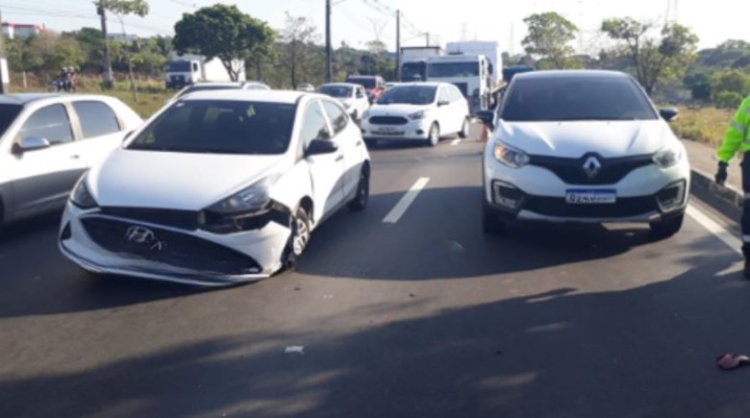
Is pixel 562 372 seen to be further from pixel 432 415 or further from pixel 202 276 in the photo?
pixel 202 276

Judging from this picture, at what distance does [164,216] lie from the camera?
21.3 ft

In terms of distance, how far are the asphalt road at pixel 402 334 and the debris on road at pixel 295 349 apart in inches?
2.2

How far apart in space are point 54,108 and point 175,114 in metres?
2.03

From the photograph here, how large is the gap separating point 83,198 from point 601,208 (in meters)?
4.59

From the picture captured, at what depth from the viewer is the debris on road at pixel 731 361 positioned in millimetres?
5000

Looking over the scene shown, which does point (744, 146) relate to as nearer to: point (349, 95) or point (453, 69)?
point (349, 95)

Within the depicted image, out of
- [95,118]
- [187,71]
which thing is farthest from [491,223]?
[187,71]

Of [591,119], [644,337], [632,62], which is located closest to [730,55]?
[632,62]

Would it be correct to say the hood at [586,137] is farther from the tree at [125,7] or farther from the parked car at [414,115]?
the tree at [125,7]

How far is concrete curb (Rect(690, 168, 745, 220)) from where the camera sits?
34.5ft

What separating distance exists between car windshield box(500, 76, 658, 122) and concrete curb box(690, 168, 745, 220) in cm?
178

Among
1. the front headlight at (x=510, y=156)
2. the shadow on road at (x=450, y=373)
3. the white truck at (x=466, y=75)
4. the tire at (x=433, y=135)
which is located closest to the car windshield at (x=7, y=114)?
the shadow on road at (x=450, y=373)

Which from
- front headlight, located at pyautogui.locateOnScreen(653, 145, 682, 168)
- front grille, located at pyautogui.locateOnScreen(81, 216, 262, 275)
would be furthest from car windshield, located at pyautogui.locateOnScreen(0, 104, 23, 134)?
front headlight, located at pyautogui.locateOnScreen(653, 145, 682, 168)

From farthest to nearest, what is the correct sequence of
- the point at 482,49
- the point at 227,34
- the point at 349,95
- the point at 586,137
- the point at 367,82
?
the point at 227,34 → the point at 367,82 → the point at 482,49 → the point at 349,95 → the point at 586,137
